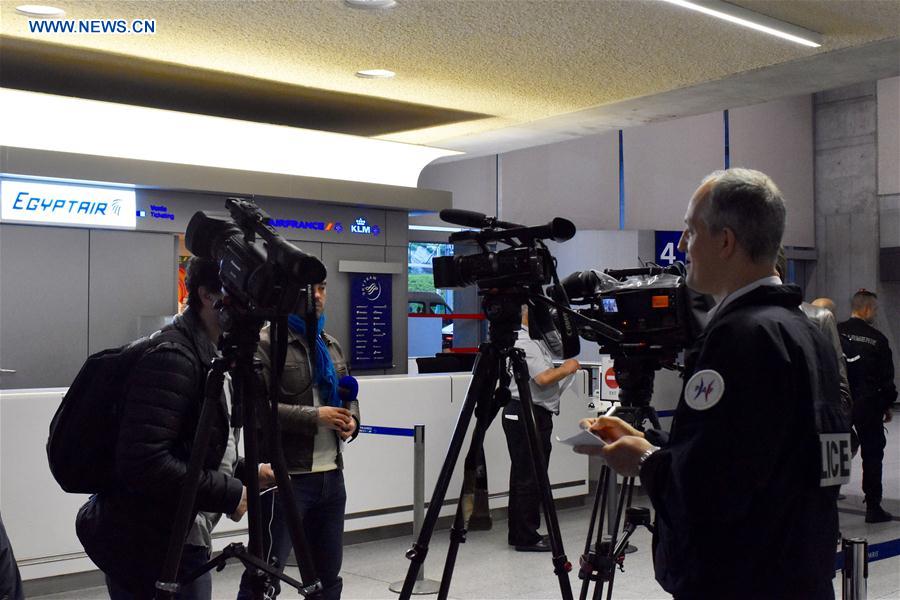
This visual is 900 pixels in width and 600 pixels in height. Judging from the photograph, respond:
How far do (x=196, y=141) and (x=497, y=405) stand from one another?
541 cm

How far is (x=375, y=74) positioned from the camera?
6691mm

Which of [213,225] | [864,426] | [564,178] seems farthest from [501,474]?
[564,178]

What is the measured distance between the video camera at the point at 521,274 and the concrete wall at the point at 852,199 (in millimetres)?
15563

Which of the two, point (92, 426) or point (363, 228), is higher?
point (363, 228)

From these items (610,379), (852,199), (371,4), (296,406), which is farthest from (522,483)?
(852,199)

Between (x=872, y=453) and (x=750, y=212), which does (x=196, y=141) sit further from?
(x=750, y=212)

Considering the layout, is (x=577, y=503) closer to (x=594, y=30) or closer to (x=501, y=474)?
(x=501, y=474)

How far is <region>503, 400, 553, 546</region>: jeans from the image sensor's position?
19.7ft

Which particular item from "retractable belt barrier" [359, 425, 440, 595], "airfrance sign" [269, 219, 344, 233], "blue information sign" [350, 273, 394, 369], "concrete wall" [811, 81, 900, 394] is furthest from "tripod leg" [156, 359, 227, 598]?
"concrete wall" [811, 81, 900, 394]

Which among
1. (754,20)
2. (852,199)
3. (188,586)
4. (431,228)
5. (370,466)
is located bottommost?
(370,466)

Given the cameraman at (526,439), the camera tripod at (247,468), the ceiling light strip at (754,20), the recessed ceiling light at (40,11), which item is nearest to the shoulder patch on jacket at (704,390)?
the camera tripod at (247,468)

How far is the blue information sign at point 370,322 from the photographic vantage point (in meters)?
8.55

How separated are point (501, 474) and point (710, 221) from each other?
5.15 metres

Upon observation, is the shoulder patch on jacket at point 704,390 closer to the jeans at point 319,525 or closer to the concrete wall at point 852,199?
the jeans at point 319,525
